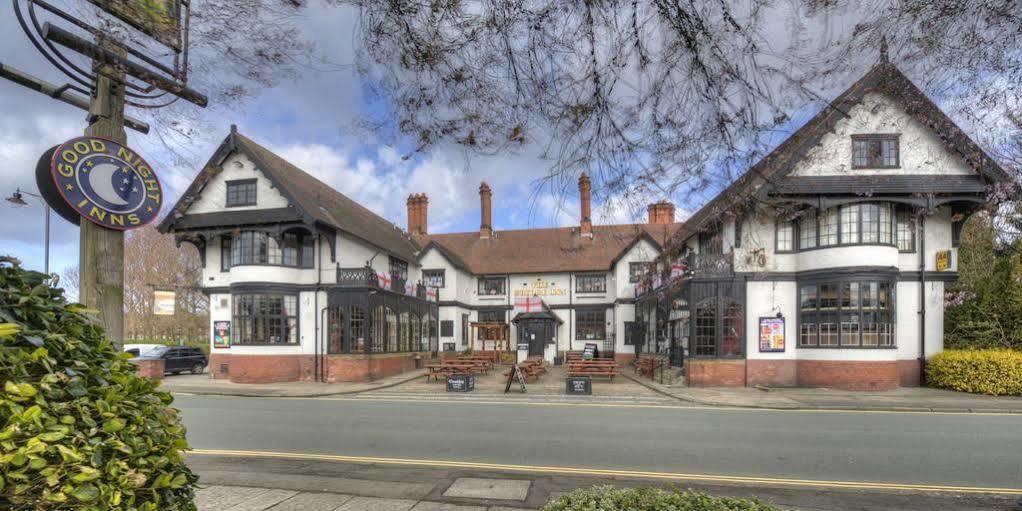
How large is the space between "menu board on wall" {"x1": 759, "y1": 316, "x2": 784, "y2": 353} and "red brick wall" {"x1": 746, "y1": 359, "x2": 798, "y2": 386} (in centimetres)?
51

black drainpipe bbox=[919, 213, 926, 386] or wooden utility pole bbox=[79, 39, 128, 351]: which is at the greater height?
wooden utility pole bbox=[79, 39, 128, 351]

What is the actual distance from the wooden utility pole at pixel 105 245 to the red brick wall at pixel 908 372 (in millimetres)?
24656

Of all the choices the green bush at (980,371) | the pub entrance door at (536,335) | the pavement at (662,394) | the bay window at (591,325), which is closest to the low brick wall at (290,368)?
the pavement at (662,394)

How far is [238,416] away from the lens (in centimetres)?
1370

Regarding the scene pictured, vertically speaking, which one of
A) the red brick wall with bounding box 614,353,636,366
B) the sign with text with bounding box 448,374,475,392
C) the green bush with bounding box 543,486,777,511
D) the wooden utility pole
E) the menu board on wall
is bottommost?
the red brick wall with bounding box 614,353,636,366

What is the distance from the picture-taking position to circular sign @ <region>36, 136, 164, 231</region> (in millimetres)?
3680

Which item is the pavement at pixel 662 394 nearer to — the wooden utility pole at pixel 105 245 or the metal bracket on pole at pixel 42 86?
the wooden utility pole at pixel 105 245

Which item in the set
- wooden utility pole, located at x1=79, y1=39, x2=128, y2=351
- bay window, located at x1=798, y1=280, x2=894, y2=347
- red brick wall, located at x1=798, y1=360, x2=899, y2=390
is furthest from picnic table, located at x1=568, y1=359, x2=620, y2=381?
wooden utility pole, located at x1=79, y1=39, x2=128, y2=351

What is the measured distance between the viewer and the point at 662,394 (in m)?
18.8

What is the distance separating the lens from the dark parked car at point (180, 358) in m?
28.2

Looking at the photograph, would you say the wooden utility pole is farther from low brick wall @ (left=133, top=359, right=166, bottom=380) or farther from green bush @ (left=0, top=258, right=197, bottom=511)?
low brick wall @ (left=133, top=359, right=166, bottom=380)

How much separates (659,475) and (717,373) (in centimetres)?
1441

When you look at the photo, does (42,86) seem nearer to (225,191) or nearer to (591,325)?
(225,191)

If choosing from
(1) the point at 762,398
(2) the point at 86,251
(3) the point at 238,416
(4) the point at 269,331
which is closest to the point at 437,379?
(4) the point at 269,331
